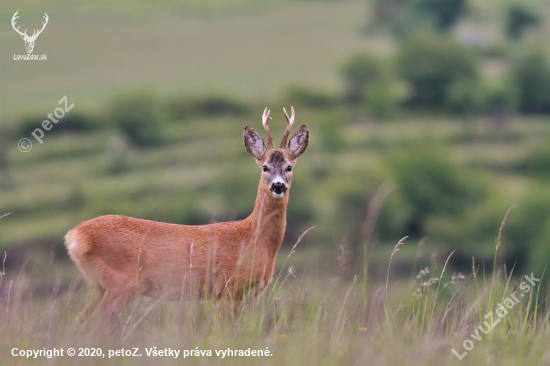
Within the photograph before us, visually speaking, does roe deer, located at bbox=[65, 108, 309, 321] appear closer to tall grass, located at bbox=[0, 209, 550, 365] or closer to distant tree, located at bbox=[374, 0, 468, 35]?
tall grass, located at bbox=[0, 209, 550, 365]

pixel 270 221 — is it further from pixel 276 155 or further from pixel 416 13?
pixel 416 13

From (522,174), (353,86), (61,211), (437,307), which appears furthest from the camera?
(353,86)

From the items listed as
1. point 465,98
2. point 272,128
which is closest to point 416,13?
point 465,98

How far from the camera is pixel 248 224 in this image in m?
8.05

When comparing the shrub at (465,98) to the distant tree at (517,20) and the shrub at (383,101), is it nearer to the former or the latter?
the shrub at (383,101)

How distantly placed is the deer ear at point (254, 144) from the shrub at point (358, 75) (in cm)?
14553

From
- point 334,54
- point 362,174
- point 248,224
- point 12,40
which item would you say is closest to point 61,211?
point 362,174

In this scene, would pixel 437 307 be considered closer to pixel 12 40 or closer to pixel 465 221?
pixel 465 221

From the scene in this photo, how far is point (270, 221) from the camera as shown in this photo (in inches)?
315

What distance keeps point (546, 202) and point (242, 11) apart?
119 meters

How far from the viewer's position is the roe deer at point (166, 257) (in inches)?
290

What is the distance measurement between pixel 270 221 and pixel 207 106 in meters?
143

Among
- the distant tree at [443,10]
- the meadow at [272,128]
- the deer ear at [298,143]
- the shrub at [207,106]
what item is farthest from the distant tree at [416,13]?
the deer ear at [298,143]

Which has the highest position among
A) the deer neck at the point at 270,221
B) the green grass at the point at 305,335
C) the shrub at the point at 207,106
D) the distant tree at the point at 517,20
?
the distant tree at the point at 517,20
